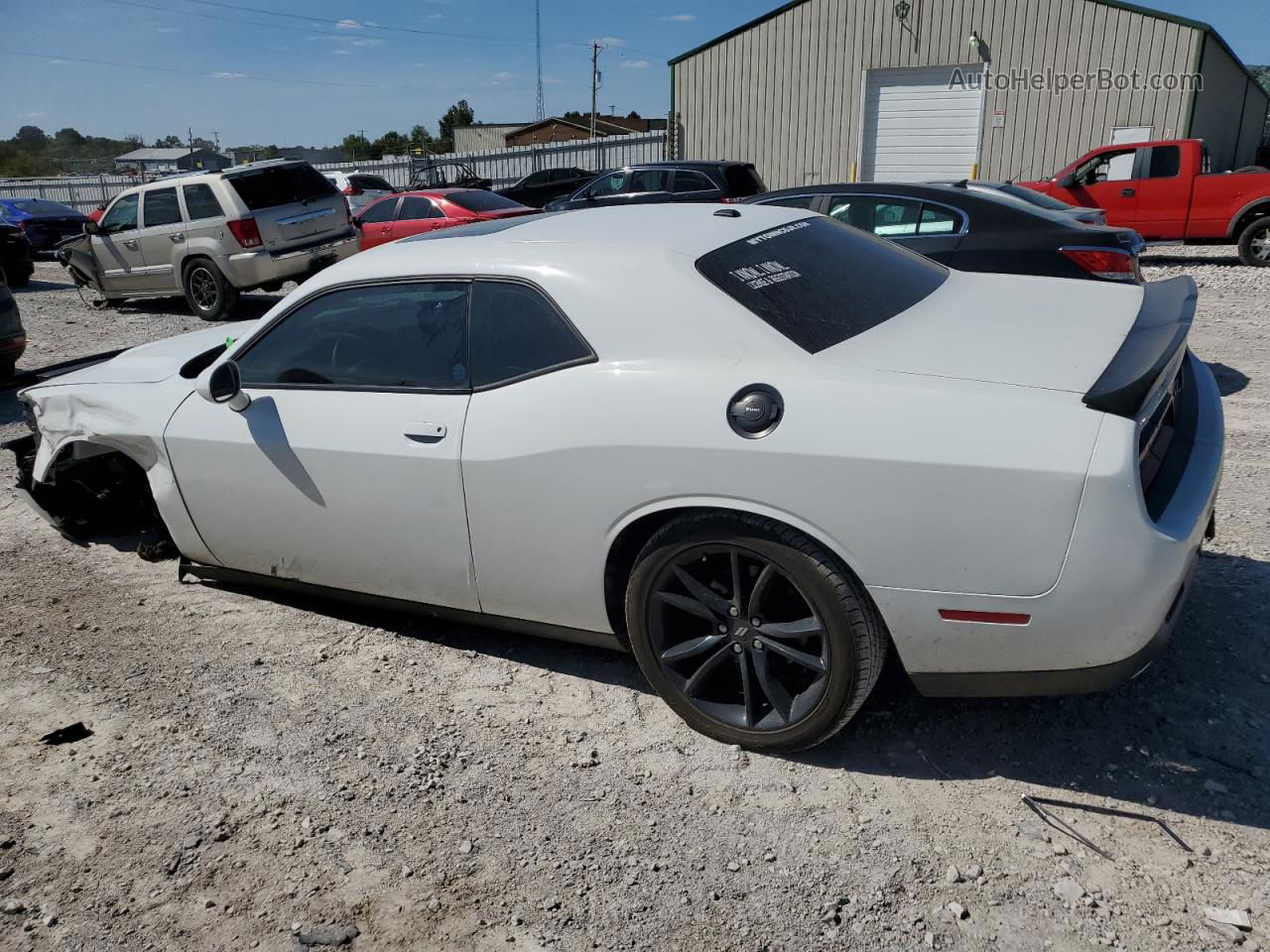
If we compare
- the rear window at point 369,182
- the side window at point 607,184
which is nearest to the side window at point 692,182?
the side window at point 607,184

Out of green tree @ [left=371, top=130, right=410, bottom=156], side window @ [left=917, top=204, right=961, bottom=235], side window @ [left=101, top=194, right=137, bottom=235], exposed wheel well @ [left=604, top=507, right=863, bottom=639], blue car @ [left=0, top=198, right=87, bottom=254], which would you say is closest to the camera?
exposed wheel well @ [left=604, top=507, right=863, bottom=639]

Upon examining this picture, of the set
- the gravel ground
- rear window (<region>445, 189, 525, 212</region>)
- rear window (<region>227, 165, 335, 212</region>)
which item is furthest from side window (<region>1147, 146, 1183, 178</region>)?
the gravel ground

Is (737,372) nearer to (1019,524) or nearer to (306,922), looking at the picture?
(1019,524)

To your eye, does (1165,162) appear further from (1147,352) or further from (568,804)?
(568,804)

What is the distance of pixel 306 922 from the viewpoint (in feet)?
8.12

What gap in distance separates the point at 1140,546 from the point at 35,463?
15.6ft

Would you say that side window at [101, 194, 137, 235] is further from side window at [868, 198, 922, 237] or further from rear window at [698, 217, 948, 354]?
rear window at [698, 217, 948, 354]

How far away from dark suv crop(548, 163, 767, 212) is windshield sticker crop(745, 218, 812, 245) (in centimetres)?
1055

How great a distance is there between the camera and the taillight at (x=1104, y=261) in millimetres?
6688

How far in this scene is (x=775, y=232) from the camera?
352 cm

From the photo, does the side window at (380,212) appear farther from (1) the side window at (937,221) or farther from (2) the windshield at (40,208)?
(2) the windshield at (40,208)

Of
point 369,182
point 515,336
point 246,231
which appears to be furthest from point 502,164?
point 515,336

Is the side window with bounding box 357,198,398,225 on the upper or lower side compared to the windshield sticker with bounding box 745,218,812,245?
lower

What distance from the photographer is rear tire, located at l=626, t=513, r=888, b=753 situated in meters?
2.69
